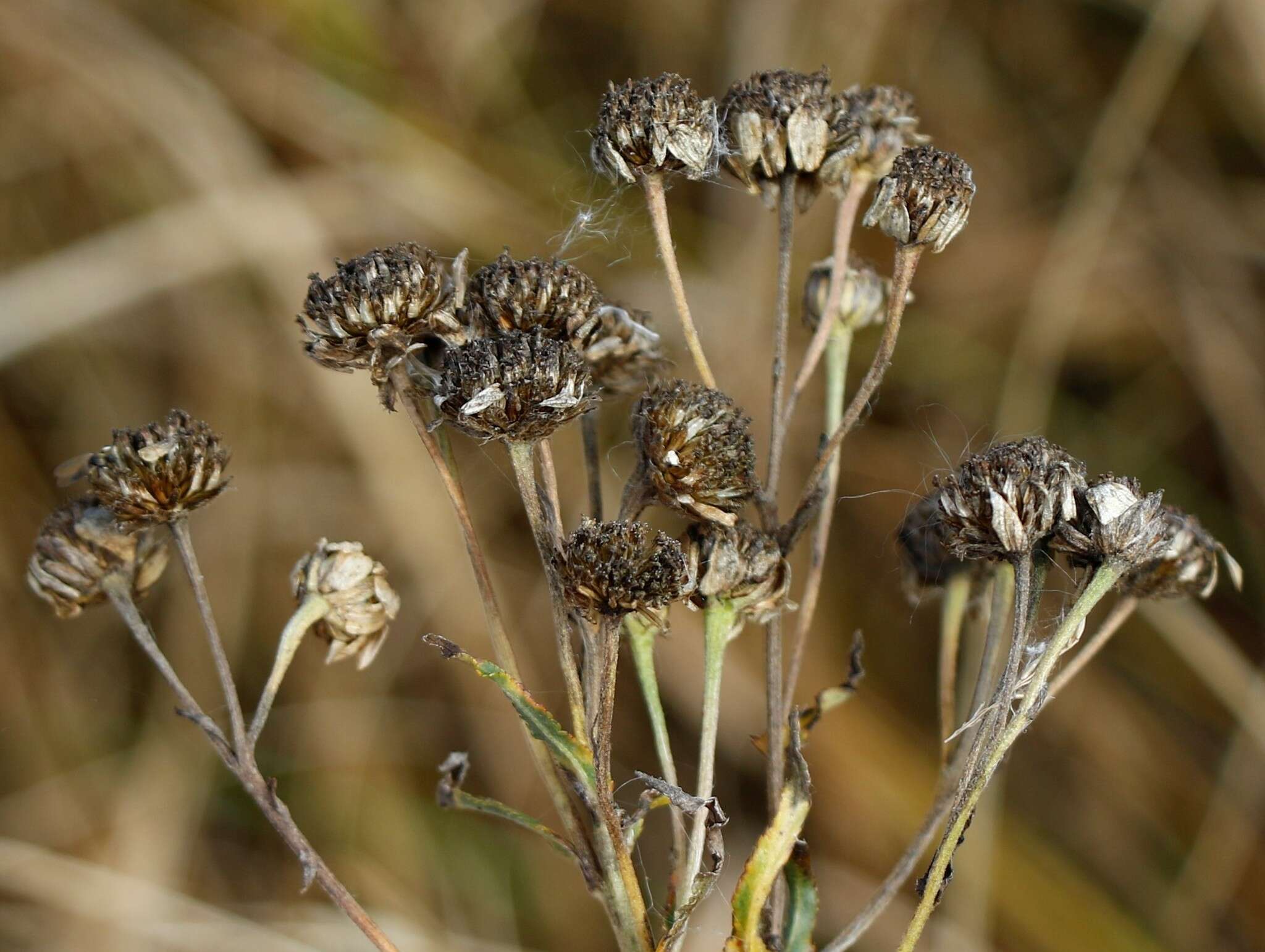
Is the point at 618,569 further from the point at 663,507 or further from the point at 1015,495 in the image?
the point at 1015,495

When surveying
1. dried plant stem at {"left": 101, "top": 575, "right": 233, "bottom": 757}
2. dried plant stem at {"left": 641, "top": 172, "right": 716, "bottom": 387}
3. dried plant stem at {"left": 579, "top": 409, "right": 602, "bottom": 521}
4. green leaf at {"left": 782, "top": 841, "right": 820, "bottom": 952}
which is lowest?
green leaf at {"left": 782, "top": 841, "right": 820, "bottom": 952}

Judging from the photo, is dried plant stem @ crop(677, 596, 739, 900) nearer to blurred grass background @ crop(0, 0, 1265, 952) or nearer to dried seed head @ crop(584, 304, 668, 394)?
dried seed head @ crop(584, 304, 668, 394)

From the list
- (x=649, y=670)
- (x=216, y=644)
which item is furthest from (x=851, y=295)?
(x=216, y=644)

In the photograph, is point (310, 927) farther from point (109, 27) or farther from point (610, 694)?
point (109, 27)

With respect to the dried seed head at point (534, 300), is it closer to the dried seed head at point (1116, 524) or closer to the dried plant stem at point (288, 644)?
the dried plant stem at point (288, 644)

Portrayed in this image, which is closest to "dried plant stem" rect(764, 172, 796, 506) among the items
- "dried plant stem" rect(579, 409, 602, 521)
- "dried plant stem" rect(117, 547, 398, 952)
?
"dried plant stem" rect(579, 409, 602, 521)

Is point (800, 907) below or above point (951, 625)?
below

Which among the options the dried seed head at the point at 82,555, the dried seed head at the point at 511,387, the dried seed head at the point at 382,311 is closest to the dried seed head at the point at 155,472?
the dried seed head at the point at 82,555
